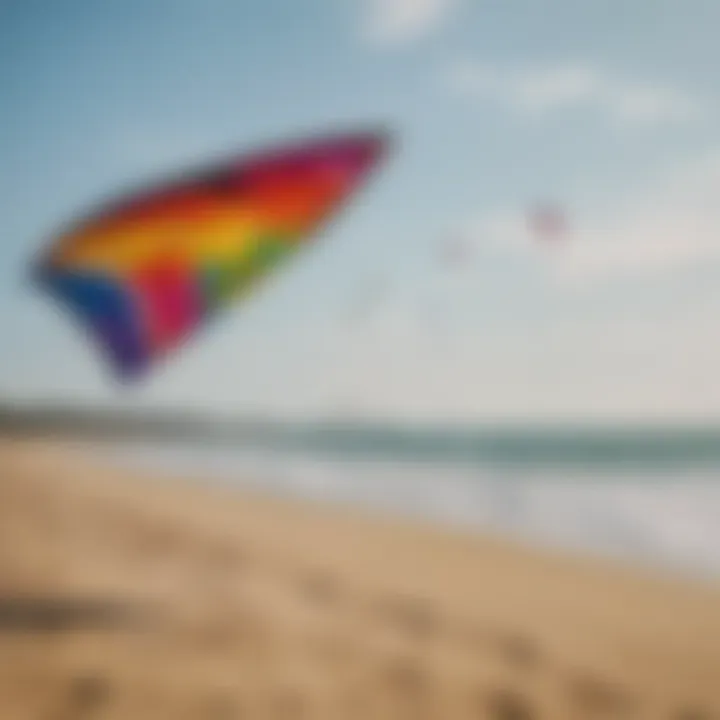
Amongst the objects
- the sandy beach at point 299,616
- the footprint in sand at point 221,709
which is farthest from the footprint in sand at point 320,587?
the footprint in sand at point 221,709

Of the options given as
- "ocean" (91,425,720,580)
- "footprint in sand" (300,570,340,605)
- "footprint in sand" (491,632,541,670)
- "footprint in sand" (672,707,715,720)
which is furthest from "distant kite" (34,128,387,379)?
"footprint in sand" (672,707,715,720)

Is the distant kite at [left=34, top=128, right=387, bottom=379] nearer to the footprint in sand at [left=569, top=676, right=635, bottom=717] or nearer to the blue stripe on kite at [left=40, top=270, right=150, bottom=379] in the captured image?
the blue stripe on kite at [left=40, top=270, right=150, bottom=379]

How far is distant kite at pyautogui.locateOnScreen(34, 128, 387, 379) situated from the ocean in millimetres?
110

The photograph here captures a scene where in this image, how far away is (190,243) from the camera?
3.76ft

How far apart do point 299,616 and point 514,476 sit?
0.72 feet

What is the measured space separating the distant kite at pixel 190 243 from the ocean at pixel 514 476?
11 cm

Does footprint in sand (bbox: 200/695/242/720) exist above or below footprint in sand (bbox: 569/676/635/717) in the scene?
below

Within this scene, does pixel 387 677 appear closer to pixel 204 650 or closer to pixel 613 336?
pixel 204 650

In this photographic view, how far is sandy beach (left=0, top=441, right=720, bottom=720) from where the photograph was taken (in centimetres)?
102

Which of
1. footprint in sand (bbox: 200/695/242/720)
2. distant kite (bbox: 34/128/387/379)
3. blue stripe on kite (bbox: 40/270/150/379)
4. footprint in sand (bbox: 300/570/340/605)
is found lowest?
footprint in sand (bbox: 200/695/242/720)

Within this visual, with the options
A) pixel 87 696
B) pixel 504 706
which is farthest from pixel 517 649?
pixel 87 696

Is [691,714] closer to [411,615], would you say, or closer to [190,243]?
[411,615]

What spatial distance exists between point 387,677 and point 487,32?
22.5 inches

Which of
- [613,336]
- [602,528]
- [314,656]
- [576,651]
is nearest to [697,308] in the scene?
[613,336]
